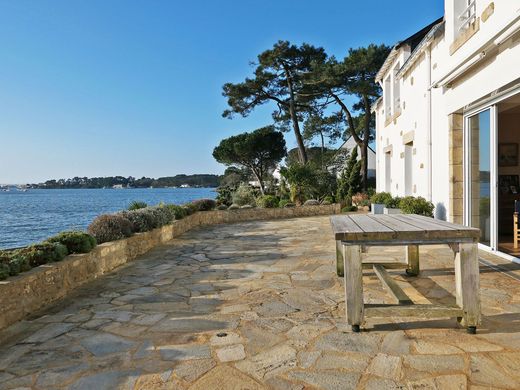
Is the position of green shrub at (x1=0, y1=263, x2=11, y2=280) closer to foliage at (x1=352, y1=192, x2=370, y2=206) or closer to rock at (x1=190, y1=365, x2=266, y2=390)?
rock at (x1=190, y1=365, x2=266, y2=390)

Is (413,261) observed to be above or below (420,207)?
below

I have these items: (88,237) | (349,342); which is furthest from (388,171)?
(349,342)

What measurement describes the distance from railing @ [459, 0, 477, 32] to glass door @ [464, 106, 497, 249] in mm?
1520

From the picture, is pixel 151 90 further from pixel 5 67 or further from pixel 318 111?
pixel 318 111

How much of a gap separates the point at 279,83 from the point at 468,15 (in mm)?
18739

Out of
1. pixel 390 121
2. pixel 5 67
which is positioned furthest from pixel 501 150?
pixel 5 67

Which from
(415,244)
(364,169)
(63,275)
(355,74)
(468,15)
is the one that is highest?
(355,74)

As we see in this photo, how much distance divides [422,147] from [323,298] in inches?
231

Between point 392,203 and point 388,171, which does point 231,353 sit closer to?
point 392,203

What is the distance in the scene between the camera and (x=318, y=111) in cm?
2562

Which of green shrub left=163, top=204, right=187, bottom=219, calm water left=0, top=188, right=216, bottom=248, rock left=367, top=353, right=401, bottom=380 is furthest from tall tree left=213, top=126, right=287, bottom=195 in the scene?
rock left=367, top=353, right=401, bottom=380

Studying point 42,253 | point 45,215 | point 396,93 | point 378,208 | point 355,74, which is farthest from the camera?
point 45,215

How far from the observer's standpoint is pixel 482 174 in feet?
19.8

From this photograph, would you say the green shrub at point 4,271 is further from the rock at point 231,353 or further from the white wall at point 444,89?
the white wall at point 444,89
